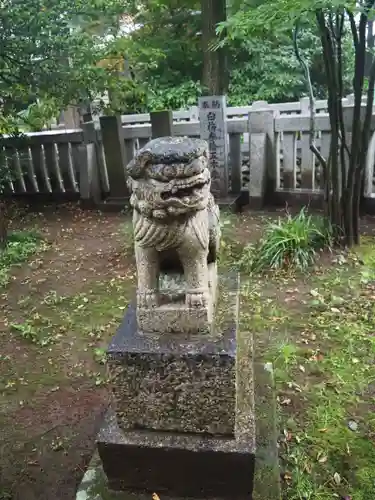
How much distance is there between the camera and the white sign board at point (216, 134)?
612cm

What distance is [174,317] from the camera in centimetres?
182

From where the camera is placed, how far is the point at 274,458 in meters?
2.12

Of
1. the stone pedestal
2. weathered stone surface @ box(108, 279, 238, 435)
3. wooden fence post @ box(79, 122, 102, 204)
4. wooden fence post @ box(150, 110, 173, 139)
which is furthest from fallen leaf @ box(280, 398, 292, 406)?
wooden fence post @ box(79, 122, 102, 204)

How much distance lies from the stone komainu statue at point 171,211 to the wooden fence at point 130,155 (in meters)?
4.49

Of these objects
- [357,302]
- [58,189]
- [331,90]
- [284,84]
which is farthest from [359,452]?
[284,84]

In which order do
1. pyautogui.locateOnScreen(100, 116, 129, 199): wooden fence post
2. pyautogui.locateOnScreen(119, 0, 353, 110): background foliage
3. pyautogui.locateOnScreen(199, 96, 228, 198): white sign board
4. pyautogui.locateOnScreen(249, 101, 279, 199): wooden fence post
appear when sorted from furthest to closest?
pyautogui.locateOnScreen(119, 0, 353, 110): background foliage → pyautogui.locateOnScreen(100, 116, 129, 199): wooden fence post → pyautogui.locateOnScreen(199, 96, 228, 198): white sign board → pyautogui.locateOnScreen(249, 101, 279, 199): wooden fence post

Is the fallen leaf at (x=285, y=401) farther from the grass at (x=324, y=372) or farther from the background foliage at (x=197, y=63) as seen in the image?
the background foliage at (x=197, y=63)

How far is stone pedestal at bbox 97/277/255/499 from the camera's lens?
1.79m

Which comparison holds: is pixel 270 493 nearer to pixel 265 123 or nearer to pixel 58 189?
pixel 265 123

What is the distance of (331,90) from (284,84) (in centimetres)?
780

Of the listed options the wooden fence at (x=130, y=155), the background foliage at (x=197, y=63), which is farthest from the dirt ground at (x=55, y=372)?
the background foliage at (x=197, y=63)

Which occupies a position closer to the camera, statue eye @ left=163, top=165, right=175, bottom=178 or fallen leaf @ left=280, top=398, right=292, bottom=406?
statue eye @ left=163, top=165, right=175, bottom=178

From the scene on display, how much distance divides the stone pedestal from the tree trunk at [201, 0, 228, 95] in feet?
24.0

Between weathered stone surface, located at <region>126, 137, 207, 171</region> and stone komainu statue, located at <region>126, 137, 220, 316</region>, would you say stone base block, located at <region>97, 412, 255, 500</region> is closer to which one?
stone komainu statue, located at <region>126, 137, 220, 316</region>
